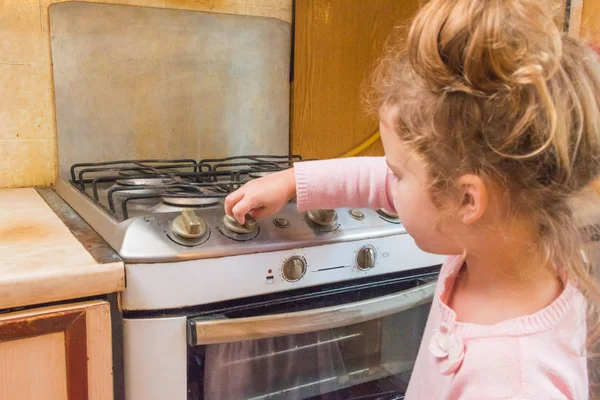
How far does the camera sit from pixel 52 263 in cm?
64

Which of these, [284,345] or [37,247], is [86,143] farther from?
[284,345]

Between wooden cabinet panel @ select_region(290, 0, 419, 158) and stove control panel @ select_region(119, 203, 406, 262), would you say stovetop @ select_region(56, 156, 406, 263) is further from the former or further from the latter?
wooden cabinet panel @ select_region(290, 0, 419, 158)

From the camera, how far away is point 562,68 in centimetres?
46

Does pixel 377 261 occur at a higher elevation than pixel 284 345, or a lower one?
higher

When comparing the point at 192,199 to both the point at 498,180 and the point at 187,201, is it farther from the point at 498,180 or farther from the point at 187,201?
the point at 498,180

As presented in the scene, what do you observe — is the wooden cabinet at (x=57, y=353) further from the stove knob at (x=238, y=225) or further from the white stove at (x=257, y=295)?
the stove knob at (x=238, y=225)

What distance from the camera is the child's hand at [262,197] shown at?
0.73 m

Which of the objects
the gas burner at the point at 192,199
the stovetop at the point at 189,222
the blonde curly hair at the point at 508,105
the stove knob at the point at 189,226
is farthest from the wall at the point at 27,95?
the blonde curly hair at the point at 508,105

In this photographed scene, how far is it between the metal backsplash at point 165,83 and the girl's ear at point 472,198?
80 centimetres

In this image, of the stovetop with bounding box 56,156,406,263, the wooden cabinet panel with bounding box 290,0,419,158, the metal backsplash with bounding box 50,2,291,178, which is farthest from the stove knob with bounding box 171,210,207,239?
the wooden cabinet panel with bounding box 290,0,419,158

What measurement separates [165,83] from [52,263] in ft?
2.02

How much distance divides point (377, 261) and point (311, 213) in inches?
5.1

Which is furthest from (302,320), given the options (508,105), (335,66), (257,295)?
(335,66)

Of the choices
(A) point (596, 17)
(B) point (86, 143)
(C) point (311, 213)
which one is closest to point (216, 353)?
(C) point (311, 213)
